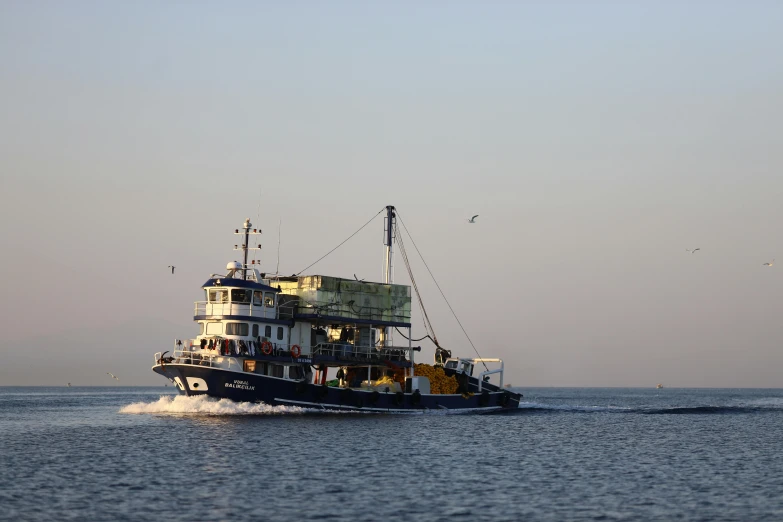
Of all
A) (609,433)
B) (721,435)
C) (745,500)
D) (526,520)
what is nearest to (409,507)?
(526,520)

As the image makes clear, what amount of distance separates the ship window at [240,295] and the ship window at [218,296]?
0.56 meters

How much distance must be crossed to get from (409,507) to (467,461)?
42.5 ft

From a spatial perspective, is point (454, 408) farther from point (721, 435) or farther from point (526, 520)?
point (526, 520)

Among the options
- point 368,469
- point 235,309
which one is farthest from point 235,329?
point 368,469

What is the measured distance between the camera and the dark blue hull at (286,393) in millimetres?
59969

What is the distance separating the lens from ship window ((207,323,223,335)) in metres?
63.0

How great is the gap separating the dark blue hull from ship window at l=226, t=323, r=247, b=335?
3509 millimetres

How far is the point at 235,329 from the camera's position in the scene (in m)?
62.7

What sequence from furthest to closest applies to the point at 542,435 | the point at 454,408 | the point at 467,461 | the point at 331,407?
the point at 454,408
the point at 331,407
the point at 542,435
the point at 467,461

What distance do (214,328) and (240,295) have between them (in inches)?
116

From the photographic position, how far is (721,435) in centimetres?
6062

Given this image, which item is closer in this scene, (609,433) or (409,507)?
(409,507)

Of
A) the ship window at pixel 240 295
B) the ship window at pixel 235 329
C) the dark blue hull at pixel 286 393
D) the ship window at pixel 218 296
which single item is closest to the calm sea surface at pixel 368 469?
the dark blue hull at pixel 286 393

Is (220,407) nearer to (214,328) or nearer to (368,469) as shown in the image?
(214,328)
